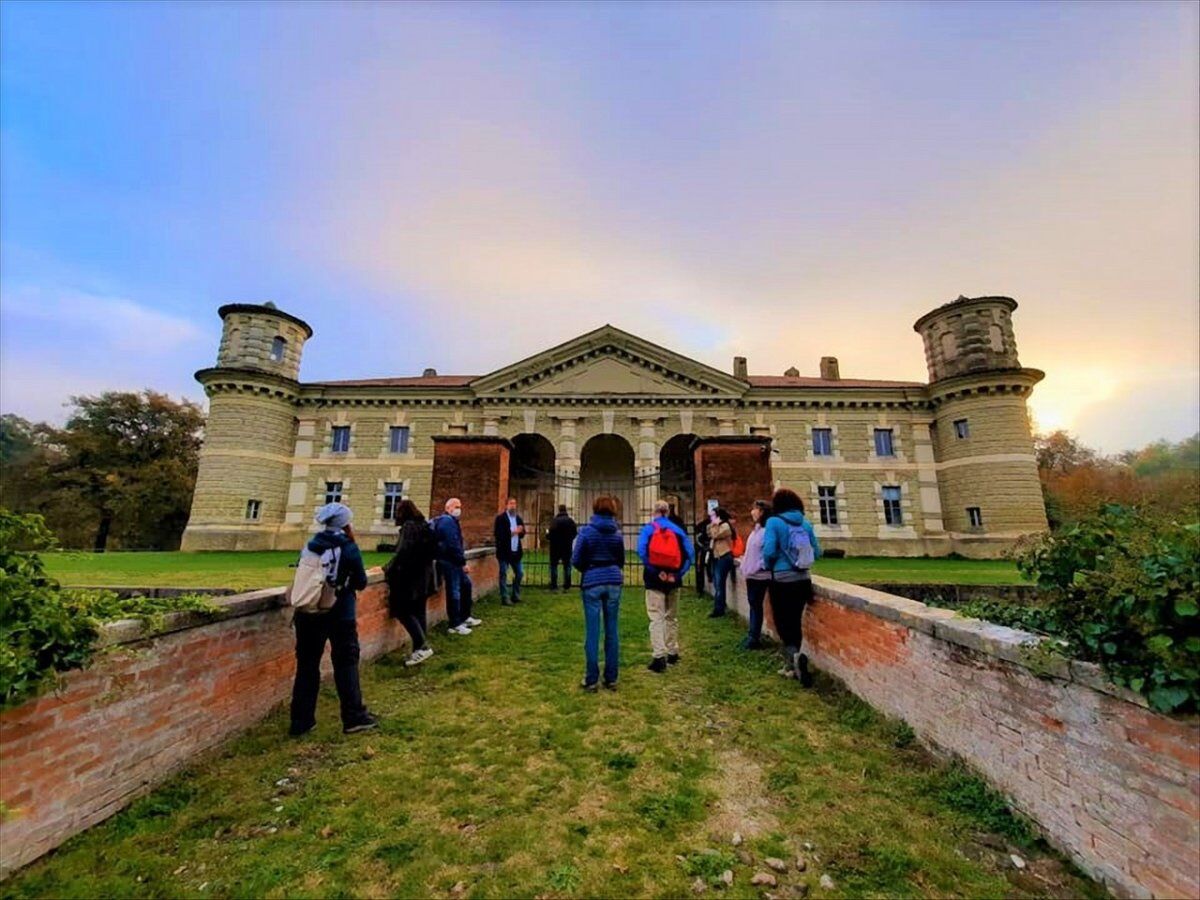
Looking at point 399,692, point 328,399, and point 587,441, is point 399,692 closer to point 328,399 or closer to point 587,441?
point 587,441

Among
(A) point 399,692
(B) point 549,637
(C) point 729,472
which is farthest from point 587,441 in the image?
(A) point 399,692

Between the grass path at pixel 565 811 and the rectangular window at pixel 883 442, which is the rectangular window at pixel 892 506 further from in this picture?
the grass path at pixel 565 811

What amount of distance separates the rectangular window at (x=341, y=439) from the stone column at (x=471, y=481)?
2015cm

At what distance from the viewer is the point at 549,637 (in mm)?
7605

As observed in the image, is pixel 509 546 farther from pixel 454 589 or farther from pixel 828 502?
pixel 828 502

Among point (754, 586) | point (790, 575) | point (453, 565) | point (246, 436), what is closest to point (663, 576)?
point (790, 575)

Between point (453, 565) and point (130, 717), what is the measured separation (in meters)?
4.59

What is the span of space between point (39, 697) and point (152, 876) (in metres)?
1.09

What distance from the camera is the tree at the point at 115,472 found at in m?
32.1

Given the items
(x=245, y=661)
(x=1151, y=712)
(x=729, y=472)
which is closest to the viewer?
(x=1151, y=712)

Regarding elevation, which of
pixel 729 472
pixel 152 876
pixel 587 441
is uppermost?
pixel 587 441

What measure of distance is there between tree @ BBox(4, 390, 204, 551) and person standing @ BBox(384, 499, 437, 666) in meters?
36.1

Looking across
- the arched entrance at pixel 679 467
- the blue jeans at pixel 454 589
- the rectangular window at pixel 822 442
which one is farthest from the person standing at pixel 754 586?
the rectangular window at pixel 822 442

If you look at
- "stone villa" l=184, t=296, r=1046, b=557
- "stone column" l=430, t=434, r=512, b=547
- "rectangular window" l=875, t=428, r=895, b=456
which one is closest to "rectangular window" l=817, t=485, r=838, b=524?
"stone villa" l=184, t=296, r=1046, b=557
